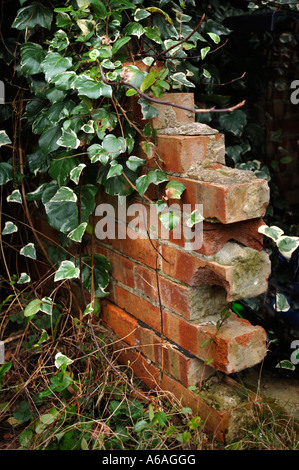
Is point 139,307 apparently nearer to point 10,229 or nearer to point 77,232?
point 77,232

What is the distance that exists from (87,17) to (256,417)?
139 centimetres

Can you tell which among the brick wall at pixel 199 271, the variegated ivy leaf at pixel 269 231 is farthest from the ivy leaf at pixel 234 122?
the variegated ivy leaf at pixel 269 231

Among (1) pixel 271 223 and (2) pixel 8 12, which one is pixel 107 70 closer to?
(2) pixel 8 12

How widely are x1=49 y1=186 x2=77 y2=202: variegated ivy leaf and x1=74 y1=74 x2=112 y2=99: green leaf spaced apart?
0.35 m

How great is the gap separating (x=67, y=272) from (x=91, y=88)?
0.60 metres

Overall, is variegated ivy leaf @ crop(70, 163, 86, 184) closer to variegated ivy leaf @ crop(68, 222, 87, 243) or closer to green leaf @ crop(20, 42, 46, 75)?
variegated ivy leaf @ crop(68, 222, 87, 243)

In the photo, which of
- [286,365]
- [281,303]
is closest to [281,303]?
[281,303]

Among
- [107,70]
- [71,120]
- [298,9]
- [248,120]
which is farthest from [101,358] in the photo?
[298,9]

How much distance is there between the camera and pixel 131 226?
5.78 ft

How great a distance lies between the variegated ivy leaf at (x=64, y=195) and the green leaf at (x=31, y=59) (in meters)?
0.40

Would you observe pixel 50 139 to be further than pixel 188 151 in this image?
Yes

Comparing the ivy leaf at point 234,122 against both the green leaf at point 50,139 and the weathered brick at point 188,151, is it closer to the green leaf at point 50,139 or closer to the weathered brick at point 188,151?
the weathered brick at point 188,151

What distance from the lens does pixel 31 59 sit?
1636 mm

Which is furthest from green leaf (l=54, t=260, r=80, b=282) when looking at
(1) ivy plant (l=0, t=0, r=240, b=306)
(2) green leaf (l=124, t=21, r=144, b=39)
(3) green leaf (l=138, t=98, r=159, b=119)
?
(2) green leaf (l=124, t=21, r=144, b=39)
